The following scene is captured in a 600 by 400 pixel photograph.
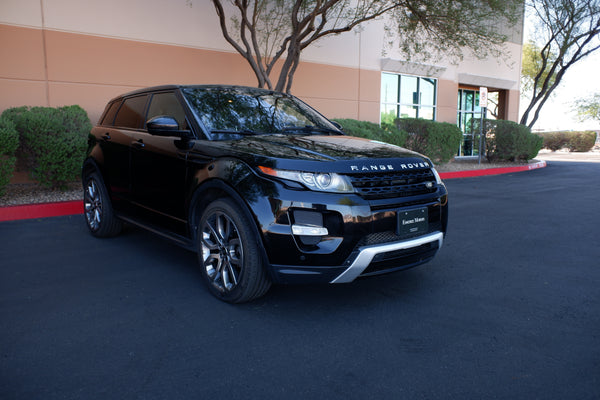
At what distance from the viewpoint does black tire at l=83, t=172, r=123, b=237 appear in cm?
512

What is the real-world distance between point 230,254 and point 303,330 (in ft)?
2.56

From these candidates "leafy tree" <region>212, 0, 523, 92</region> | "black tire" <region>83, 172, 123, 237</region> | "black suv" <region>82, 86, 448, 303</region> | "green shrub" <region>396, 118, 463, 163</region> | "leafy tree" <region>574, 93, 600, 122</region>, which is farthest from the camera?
"leafy tree" <region>574, 93, 600, 122</region>

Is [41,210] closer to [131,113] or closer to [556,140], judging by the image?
[131,113]

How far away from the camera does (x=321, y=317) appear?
318 cm

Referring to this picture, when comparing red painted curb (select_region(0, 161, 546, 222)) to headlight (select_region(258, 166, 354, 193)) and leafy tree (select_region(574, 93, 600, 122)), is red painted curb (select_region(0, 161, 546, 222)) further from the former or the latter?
leafy tree (select_region(574, 93, 600, 122))

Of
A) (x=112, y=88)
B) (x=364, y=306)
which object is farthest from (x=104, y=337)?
(x=112, y=88)

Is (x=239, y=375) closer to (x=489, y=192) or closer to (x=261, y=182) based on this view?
(x=261, y=182)

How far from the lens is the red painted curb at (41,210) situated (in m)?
6.48

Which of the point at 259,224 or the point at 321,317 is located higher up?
the point at 259,224

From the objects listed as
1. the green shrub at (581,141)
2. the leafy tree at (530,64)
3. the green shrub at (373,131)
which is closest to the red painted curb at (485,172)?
the green shrub at (373,131)

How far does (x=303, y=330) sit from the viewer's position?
9.78ft

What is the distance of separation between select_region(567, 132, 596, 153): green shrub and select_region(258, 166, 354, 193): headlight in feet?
113

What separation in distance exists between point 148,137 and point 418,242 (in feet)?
8.92

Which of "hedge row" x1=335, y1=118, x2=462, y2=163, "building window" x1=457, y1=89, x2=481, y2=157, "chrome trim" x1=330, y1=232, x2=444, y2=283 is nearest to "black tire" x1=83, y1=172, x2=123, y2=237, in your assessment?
"chrome trim" x1=330, y1=232, x2=444, y2=283
